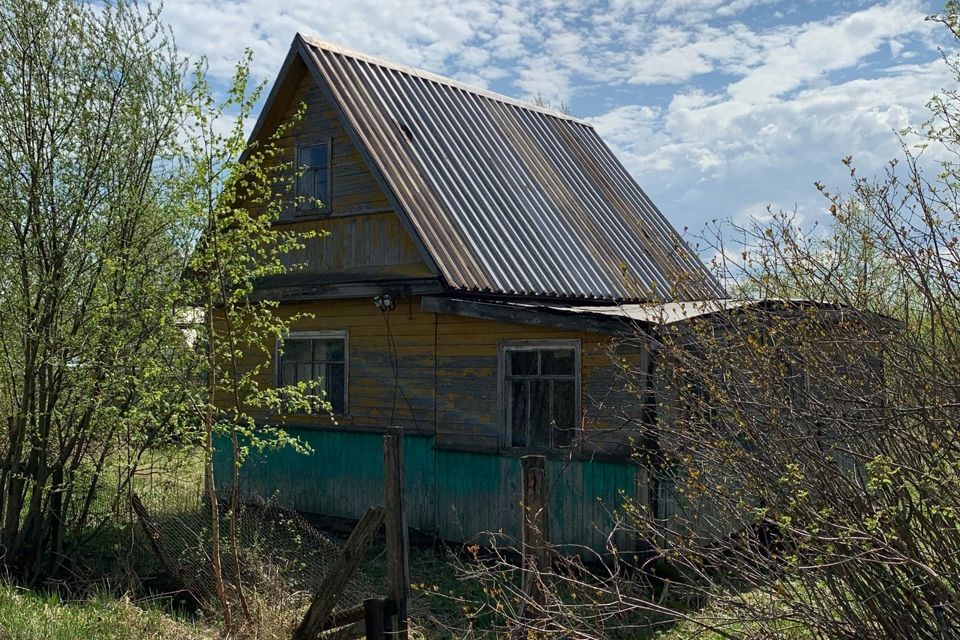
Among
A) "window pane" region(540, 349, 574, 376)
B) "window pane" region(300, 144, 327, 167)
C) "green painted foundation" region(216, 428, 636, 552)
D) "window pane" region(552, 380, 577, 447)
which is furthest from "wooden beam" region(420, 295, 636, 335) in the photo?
"window pane" region(300, 144, 327, 167)

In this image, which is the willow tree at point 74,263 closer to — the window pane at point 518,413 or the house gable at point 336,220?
the house gable at point 336,220

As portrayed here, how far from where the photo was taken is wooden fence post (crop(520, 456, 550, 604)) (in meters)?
5.89

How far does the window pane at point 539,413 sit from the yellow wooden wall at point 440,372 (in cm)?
44

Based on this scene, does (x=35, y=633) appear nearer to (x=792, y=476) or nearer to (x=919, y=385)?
(x=792, y=476)

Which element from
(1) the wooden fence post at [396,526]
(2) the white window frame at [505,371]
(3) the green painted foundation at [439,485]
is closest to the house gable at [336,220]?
(2) the white window frame at [505,371]

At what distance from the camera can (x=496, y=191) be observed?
13617mm

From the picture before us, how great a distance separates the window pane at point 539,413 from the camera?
10.3 meters

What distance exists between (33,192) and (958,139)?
28.4ft

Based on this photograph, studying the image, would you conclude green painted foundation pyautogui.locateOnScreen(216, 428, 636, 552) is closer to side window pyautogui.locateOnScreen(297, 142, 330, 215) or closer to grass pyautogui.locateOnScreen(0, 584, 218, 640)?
grass pyautogui.locateOnScreen(0, 584, 218, 640)

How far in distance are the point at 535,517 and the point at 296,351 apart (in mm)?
7806

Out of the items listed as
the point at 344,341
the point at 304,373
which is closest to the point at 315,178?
the point at 344,341

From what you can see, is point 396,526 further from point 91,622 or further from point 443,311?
point 443,311

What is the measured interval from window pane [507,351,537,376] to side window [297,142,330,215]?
3.87 meters

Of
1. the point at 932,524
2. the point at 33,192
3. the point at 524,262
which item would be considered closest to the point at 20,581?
the point at 33,192
